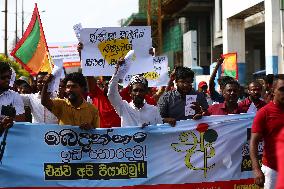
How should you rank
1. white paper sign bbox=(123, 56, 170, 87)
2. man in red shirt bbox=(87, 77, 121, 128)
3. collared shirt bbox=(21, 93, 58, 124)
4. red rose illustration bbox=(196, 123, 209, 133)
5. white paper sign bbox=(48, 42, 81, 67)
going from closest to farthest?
collared shirt bbox=(21, 93, 58, 124) < red rose illustration bbox=(196, 123, 209, 133) < man in red shirt bbox=(87, 77, 121, 128) < white paper sign bbox=(123, 56, 170, 87) < white paper sign bbox=(48, 42, 81, 67)

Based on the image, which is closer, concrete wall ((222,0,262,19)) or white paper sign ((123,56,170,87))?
white paper sign ((123,56,170,87))

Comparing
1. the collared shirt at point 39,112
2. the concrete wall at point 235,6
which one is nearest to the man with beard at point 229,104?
the collared shirt at point 39,112

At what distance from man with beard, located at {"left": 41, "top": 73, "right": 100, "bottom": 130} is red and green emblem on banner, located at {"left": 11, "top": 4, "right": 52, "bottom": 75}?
3.24 metres

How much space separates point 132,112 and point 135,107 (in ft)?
0.21

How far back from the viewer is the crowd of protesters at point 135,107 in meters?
4.96

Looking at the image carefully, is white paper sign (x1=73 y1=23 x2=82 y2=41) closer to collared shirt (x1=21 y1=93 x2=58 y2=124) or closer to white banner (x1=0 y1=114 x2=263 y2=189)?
collared shirt (x1=21 y1=93 x2=58 y2=124)

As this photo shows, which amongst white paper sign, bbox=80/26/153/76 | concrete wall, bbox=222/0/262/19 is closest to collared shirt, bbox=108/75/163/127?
white paper sign, bbox=80/26/153/76

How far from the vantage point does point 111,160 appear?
20.2ft

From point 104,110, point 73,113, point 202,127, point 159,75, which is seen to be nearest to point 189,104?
point 202,127

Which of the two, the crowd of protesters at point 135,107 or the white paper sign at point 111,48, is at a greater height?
the white paper sign at point 111,48

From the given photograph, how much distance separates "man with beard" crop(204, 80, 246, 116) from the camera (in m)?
6.66

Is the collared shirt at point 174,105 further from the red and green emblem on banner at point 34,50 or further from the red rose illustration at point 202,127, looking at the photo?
the red and green emblem on banner at point 34,50

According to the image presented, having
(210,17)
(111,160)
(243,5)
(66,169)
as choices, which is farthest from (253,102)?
(210,17)

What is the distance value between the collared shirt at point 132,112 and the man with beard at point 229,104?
0.77 meters
